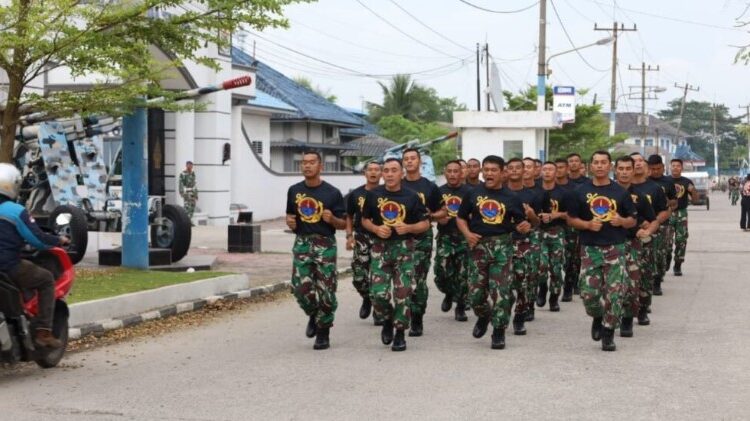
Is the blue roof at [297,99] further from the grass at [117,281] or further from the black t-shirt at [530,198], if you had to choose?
the black t-shirt at [530,198]

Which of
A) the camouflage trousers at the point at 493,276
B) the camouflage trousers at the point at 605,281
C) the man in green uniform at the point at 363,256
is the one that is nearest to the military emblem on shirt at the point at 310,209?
the man in green uniform at the point at 363,256

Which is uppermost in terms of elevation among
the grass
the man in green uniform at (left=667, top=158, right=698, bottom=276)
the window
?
the window

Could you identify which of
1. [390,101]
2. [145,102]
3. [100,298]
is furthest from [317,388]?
[390,101]

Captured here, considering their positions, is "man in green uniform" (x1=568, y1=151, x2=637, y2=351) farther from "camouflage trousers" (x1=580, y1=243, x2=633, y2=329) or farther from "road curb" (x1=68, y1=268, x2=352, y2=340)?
"road curb" (x1=68, y1=268, x2=352, y2=340)

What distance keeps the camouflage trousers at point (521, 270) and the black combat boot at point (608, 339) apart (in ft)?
3.46

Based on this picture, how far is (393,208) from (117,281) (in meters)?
5.38

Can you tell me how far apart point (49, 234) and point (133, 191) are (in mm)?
7433

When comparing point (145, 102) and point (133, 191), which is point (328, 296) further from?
point (133, 191)

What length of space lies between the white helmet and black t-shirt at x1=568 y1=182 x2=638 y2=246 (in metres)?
5.05

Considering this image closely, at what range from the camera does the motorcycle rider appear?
8.58 metres

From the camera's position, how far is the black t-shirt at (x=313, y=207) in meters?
10.4

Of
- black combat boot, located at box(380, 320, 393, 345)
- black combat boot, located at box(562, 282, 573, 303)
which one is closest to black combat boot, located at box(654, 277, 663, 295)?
black combat boot, located at box(562, 282, 573, 303)

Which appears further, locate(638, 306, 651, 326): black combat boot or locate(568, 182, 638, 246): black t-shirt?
locate(638, 306, 651, 326): black combat boot

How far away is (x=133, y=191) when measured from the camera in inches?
642
